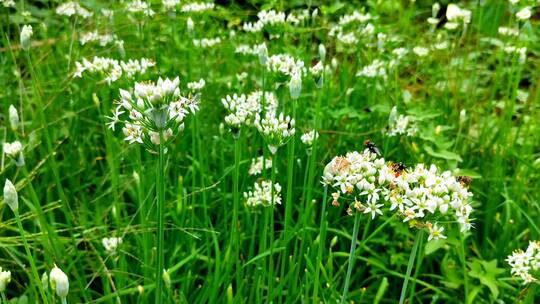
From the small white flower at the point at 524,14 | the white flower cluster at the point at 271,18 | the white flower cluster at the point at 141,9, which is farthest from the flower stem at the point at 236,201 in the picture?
the small white flower at the point at 524,14

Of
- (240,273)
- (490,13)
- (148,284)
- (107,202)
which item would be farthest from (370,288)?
(490,13)

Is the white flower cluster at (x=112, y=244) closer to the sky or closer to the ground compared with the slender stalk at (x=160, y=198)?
closer to the ground

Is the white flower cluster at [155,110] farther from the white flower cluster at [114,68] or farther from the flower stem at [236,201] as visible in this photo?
the white flower cluster at [114,68]

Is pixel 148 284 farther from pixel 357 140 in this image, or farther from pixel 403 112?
pixel 403 112

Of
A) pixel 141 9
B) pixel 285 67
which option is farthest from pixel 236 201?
pixel 141 9

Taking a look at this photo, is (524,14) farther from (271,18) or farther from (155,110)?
(155,110)

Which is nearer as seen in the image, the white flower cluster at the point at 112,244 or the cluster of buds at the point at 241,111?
the cluster of buds at the point at 241,111
